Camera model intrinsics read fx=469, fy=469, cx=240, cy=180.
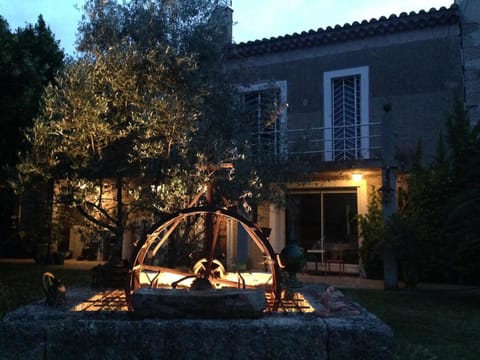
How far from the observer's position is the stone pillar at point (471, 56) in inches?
451

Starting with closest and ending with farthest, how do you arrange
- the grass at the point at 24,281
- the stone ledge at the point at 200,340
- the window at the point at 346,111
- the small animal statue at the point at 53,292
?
the stone ledge at the point at 200,340, the small animal statue at the point at 53,292, the grass at the point at 24,281, the window at the point at 346,111

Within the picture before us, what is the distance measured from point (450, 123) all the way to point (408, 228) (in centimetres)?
298

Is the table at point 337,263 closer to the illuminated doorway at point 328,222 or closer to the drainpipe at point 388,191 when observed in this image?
the illuminated doorway at point 328,222

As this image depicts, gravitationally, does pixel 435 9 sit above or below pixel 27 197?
above

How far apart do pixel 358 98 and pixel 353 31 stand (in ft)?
5.74

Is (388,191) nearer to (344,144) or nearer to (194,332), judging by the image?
(344,144)

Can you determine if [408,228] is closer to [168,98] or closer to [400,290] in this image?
[400,290]

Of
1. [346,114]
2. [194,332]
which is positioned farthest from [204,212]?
[346,114]

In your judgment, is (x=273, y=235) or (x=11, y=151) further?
(x=273, y=235)

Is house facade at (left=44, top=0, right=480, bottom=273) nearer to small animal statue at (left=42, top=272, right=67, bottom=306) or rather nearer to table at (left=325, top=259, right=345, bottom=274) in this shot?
table at (left=325, top=259, right=345, bottom=274)

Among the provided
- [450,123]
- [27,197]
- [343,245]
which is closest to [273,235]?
[343,245]

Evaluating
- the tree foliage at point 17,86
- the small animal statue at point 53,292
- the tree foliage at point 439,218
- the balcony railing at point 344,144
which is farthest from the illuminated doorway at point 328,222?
the small animal statue at point 53,292

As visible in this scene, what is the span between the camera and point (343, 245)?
13.1m

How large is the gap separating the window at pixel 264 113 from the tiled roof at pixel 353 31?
6.42ft
